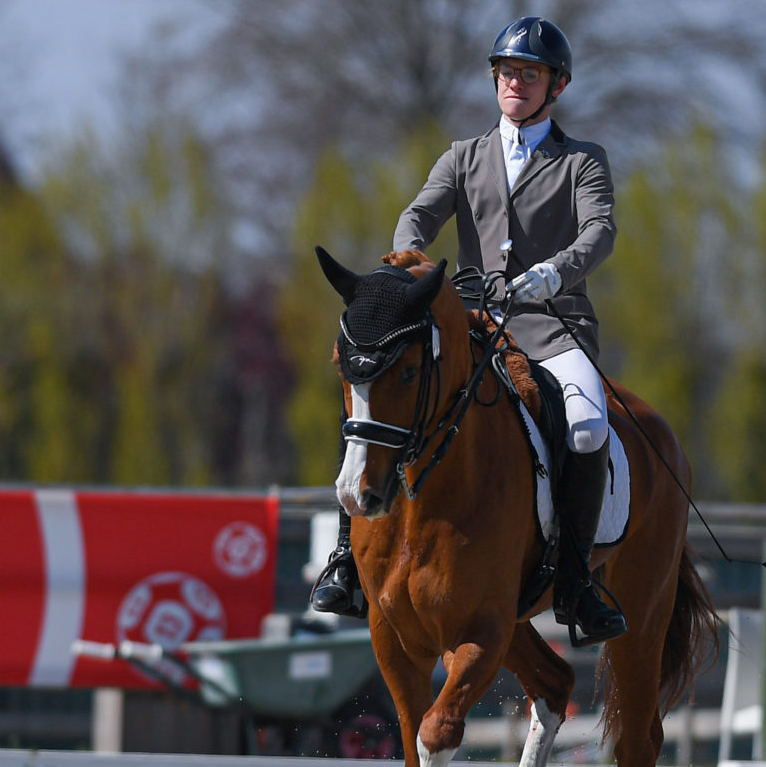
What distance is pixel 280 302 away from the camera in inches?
1001

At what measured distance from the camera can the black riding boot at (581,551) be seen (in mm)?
5230

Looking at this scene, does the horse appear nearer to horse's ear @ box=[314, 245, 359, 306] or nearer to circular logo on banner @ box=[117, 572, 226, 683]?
horse's ear @ box=[314, 245, 359, 306]

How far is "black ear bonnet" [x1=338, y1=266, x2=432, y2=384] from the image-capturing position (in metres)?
4.42

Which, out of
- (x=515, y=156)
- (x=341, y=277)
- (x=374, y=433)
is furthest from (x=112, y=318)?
(x=374, y=433)

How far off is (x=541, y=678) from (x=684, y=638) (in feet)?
3.12

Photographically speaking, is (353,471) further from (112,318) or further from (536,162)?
(112,318)

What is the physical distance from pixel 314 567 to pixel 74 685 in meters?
1.56

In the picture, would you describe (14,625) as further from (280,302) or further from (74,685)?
(280,302)

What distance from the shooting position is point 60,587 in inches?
347

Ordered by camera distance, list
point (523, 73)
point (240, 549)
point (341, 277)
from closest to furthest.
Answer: point (341, 277) < point (523, 73) < point (240, 549)

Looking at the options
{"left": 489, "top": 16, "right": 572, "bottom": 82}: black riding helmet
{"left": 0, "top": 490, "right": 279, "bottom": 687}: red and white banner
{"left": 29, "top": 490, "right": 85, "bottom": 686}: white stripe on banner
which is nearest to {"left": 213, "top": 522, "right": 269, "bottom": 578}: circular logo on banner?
{"left": 0, "top": 490, "right": 279, "bottom": 687}: red and white banner

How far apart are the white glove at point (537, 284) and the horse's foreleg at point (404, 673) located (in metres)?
1.17

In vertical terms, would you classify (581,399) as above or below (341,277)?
below

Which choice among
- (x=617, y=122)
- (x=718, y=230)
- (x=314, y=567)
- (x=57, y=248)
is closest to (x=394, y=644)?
(x=314, y=567)
